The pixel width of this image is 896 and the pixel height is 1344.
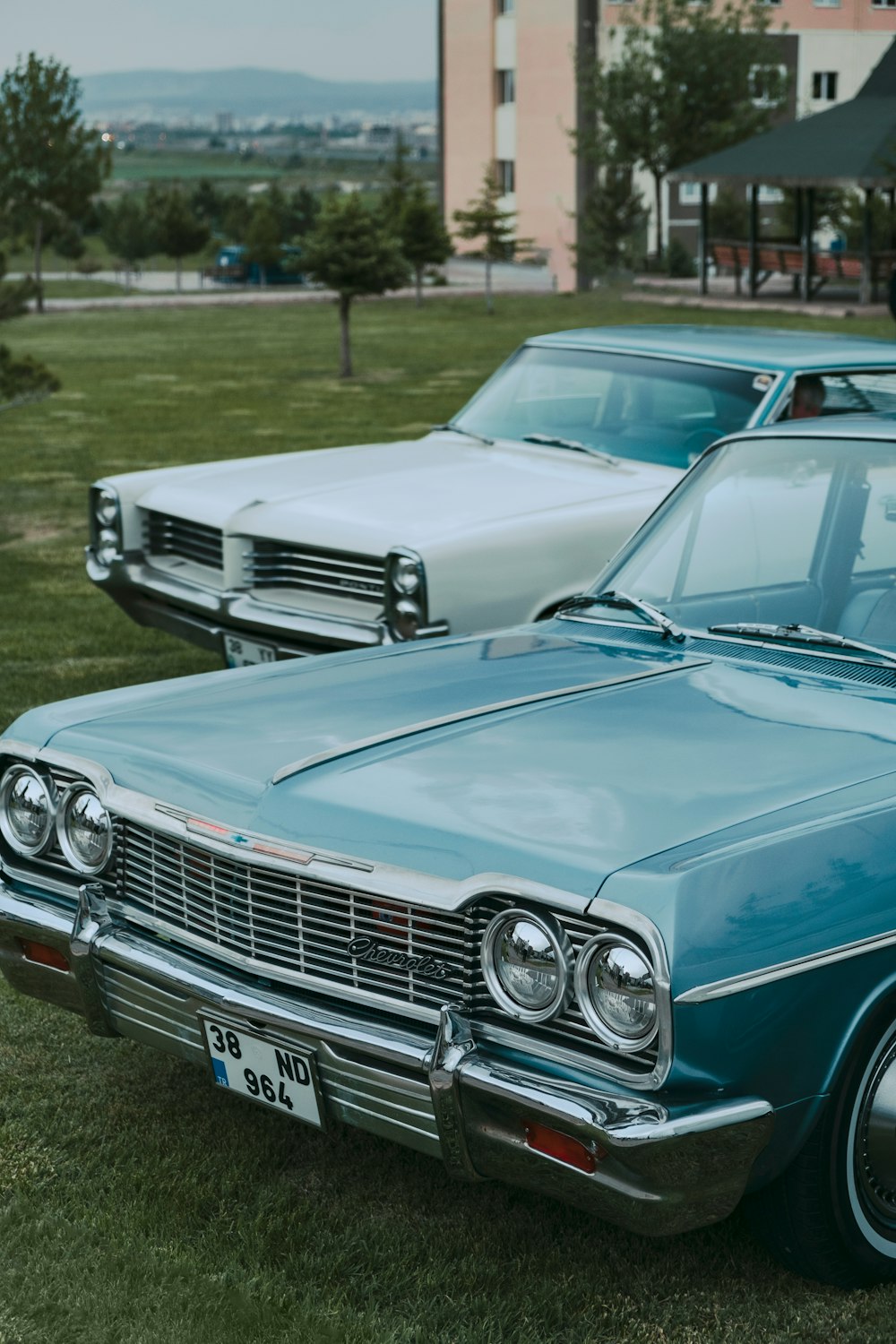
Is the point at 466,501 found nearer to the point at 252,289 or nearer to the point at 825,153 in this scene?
the point at 825,153

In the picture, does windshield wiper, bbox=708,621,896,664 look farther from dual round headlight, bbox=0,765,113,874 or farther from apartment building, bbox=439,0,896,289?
apartment building, bbox=439,0,896,289

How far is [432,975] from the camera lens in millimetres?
3104

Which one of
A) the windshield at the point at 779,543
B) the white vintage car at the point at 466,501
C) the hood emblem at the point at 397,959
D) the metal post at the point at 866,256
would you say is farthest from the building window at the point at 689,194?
the hood emblem at the point at 397,959

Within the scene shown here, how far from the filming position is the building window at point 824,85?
197 feet

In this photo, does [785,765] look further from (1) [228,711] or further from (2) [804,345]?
(2) [804,345]

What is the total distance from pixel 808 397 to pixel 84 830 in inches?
169

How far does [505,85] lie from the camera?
189ft

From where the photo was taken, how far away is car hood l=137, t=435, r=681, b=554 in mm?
6809

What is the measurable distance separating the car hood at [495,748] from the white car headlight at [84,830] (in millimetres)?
111

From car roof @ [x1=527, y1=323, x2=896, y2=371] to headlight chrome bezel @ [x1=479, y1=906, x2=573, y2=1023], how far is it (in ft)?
15.2

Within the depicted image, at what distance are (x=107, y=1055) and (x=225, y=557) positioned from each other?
3.19 meters

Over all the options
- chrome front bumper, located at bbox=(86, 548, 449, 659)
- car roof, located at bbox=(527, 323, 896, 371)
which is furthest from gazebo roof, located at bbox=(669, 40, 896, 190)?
chrome front bumper, located at bbox=(86, 548, 449, 659)

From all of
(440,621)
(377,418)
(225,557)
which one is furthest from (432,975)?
(377,418)

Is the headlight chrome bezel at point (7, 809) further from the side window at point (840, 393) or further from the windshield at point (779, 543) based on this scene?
the side window at point (840, 393)
